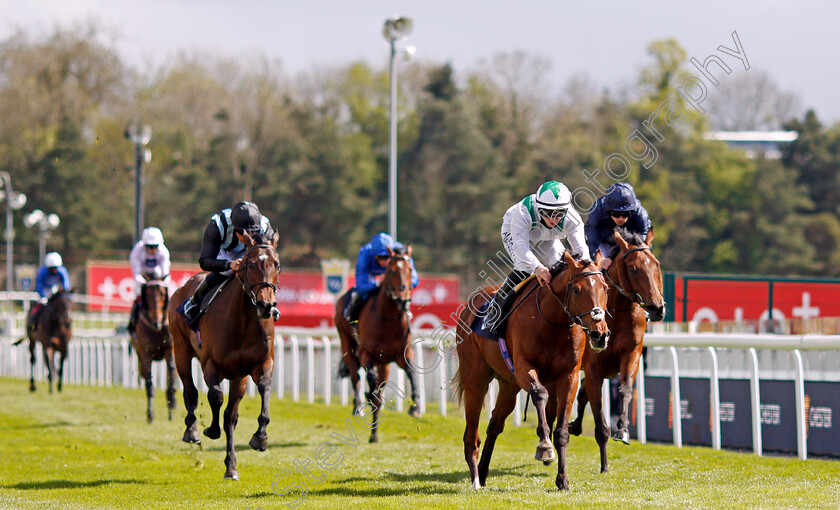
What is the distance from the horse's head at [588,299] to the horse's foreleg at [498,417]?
0.95 meters

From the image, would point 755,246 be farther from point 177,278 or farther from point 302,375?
point 302,375

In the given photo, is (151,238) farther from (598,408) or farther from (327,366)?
(598,408)

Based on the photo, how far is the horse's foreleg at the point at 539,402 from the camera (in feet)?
19.7

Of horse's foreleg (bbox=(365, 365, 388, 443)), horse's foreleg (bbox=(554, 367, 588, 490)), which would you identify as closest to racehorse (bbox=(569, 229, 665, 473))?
horse's foreleg (bbox=(554, 367, 588, 490))

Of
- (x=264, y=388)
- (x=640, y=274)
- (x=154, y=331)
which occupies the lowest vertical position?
(x=264, y=388)

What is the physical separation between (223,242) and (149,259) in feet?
13.0

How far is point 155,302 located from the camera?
12031 millimetres

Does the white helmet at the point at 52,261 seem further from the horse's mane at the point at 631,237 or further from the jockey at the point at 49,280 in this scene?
the horse's mane at the point at 631,237

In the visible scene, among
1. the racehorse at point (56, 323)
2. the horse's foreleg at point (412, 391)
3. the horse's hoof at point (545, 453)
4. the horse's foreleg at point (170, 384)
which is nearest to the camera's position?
the horse's hoof at point (545, 453)

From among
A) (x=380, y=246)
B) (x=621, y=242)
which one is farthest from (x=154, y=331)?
(x=621, y=242)

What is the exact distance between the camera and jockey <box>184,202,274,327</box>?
7.85 metres

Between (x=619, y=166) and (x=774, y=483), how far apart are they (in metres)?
36.8

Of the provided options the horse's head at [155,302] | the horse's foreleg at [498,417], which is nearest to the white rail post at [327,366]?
the horse's head at [155,302]

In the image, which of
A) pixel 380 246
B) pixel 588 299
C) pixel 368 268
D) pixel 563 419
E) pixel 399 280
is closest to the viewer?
pixel 588 299
